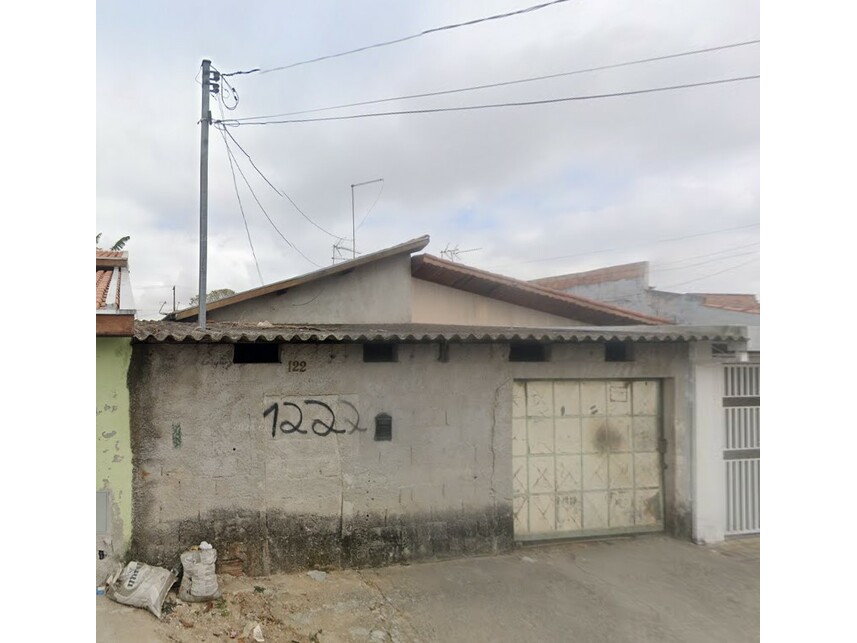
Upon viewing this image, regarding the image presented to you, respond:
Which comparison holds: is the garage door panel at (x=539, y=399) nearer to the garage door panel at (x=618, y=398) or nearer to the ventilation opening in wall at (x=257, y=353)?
the garage door panel at (x=618, y=398)

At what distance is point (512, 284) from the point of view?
7.96 meters

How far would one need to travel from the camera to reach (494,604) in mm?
4246

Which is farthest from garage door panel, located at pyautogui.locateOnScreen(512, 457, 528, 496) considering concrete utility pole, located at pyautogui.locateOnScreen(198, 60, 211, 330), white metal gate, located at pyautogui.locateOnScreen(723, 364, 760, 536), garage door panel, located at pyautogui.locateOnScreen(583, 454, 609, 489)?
concrete utility pole, located at pyautogui.locateOnScreen(198, 60, 211, 330)

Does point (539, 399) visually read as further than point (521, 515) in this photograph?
Yes

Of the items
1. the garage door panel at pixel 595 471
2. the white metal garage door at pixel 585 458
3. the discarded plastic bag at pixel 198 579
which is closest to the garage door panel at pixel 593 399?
the white metal garage door at pixel 585 458

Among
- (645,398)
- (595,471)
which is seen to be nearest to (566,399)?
(595,471)

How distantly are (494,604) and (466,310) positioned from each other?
4760 mm

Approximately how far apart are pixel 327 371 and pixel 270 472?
3.43ft

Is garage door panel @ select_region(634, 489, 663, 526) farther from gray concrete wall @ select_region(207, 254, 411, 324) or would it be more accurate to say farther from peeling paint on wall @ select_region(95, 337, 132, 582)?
peeling paint on wall @ select_region(95, 337, 132, 582)

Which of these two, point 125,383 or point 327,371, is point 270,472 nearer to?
point 327,371

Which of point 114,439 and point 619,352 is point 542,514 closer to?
point 619,352

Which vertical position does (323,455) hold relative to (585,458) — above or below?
above

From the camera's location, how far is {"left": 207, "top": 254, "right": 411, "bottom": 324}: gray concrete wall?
7652mm

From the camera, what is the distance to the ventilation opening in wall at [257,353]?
4.79 m
